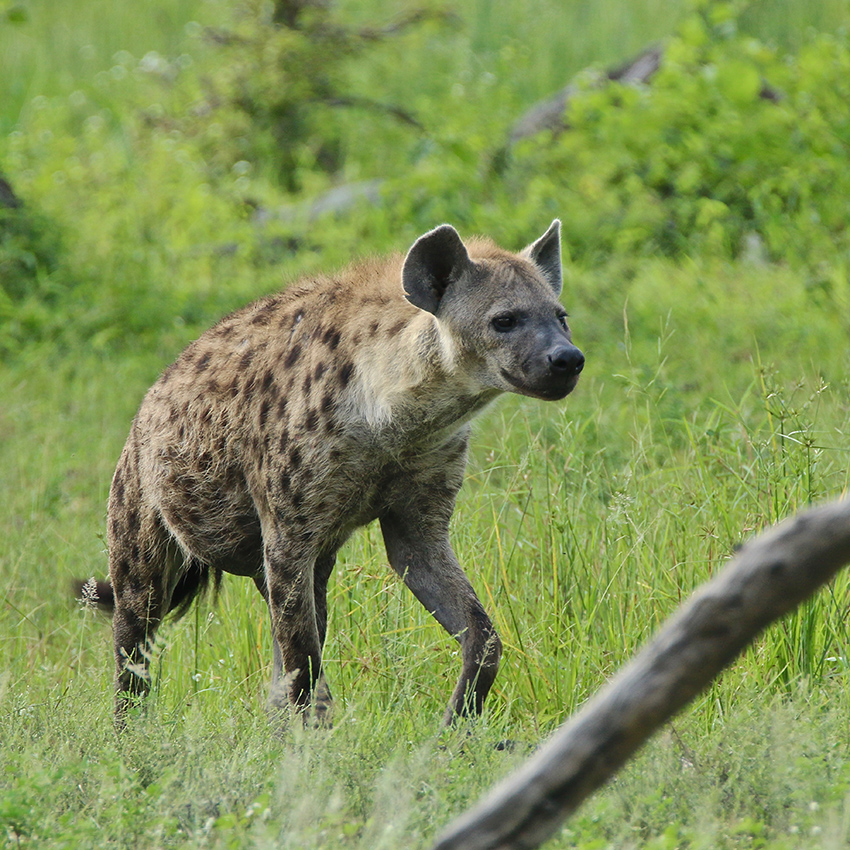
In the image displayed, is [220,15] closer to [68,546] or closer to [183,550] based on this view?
[68,546]

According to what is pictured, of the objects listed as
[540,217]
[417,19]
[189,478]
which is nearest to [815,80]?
[540,217]

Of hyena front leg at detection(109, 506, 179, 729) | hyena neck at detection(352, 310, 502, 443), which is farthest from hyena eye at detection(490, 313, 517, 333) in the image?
hyena front leg at detection(109, 506, 179, 729)

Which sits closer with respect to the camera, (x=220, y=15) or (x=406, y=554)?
(x=406, y=554)

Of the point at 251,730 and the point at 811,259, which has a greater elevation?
the point at 251,730

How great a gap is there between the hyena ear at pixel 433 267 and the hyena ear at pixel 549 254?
294 millimetres

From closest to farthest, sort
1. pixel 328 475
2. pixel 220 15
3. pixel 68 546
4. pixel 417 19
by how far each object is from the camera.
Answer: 1. pixel 328 475
2. pixel 68 546
3. pixel 417 19
4. pixel 220 15

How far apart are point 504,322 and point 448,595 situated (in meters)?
0.74

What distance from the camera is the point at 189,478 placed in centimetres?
365

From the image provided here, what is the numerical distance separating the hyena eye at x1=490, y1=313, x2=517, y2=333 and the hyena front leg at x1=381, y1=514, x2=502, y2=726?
1.92 feet

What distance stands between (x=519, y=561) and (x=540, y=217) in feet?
Result: 14.9

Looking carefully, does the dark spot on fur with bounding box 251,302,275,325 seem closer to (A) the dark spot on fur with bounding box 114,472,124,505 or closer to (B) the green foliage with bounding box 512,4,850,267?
(A) the dark spot on fur with bounding box 114,472,124,505

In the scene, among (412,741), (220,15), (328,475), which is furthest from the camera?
(220,15)

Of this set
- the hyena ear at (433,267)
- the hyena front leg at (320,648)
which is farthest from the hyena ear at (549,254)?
the hyena front leg at (320,648)

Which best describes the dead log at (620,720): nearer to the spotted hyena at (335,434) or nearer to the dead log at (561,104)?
the spotted hyena at (335,434)
